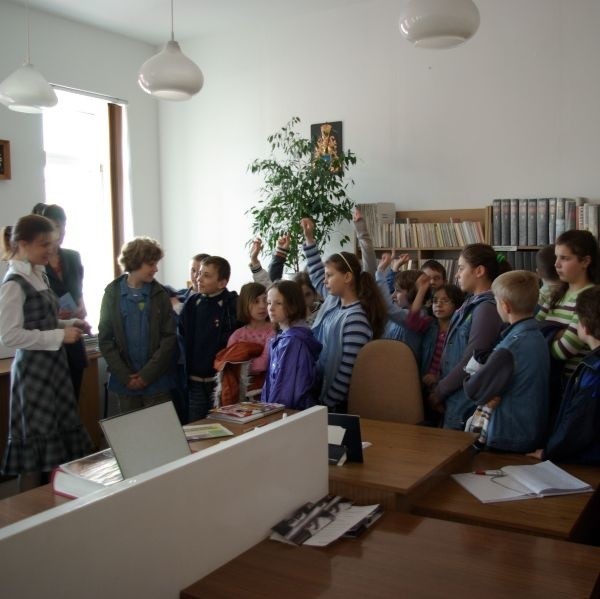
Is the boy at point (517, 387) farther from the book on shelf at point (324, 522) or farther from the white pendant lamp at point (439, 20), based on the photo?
the white pendant lamp at point (439, 20)

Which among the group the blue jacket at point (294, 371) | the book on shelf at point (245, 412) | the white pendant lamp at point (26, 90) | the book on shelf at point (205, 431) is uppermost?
the white pendant lamp at point (26, 90)

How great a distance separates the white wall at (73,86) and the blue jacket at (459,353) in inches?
144

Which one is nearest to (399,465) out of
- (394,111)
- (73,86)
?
(394,111)

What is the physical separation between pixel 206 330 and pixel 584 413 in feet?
6.54

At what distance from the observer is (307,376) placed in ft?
9.13

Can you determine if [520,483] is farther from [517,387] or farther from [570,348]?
[570,348]

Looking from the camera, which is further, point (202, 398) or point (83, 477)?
point (202, 398)

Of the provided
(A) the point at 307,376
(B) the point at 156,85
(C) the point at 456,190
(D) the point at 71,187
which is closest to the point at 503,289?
(A) the point at 307,376

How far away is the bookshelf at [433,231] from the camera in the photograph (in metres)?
4.96

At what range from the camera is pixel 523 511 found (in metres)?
1.85

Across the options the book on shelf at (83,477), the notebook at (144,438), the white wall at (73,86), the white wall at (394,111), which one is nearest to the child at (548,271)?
the white wall at (394,111)

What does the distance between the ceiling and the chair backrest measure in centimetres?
367

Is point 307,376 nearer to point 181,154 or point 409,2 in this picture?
point 409,2

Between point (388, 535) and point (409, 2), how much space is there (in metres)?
1.74
